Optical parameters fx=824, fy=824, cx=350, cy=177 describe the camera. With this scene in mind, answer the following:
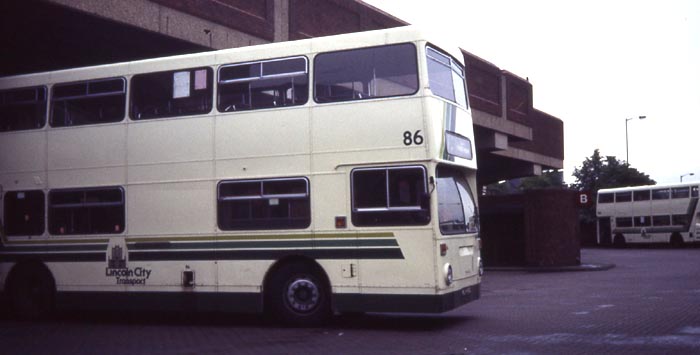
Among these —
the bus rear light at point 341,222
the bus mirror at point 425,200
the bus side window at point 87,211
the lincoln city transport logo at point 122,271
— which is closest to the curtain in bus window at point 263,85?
the bus rear light at point 341,222

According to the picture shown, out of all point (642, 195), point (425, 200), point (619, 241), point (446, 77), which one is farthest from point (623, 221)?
point (425, 200)

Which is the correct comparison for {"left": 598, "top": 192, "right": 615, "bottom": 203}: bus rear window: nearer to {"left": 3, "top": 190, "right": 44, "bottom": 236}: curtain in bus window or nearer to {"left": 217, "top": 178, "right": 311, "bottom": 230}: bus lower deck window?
{"left": 217, "top": 178, "right": 311, "bottom": 230}: bus lower deck window

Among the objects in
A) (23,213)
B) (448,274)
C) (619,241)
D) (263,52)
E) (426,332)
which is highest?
(263,52)

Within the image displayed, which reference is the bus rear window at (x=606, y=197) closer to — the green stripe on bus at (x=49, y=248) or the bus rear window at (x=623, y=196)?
the bus rear window at (x=623, y=196)

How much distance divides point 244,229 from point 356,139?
7.97 feet

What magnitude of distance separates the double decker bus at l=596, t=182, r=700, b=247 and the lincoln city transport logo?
43968 mm

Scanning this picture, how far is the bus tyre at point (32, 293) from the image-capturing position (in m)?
14.8

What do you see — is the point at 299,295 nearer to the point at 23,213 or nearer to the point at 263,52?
the point at 263,52

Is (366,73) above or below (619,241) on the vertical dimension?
above

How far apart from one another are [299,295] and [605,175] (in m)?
Answer: 66.9

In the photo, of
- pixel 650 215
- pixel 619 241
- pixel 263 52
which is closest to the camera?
pixel 263 52

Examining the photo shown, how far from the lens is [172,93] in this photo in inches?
551

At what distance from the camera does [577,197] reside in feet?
107

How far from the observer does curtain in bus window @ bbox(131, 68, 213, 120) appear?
1380 centimetres
